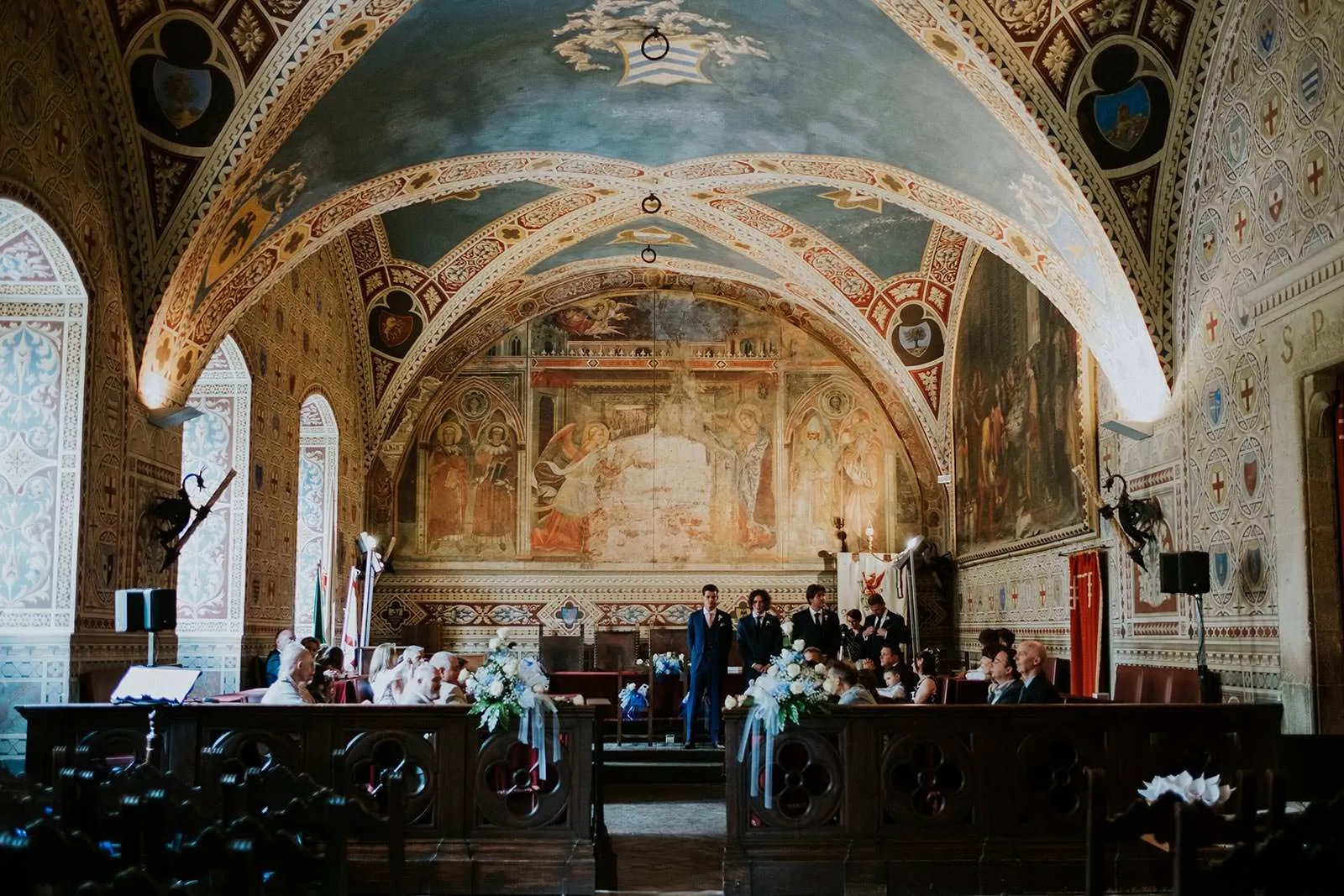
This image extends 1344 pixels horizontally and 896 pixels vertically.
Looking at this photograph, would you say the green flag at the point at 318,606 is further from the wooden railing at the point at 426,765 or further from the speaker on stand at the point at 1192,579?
the speaker on stand at the point at 1192,579

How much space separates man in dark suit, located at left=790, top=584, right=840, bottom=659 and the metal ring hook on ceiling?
17.5ft

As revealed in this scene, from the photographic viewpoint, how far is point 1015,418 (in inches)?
621

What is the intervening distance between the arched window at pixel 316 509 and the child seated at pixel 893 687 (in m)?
8.13

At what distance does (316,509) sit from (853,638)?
7589 millimetres

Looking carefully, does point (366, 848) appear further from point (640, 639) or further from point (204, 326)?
point (640, 639)

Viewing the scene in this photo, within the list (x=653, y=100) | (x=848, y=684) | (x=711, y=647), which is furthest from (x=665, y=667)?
(x=848, y=684)

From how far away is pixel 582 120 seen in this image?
14.3 meters

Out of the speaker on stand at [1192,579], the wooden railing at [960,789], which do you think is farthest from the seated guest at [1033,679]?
the speaker on stand at [1192,579]

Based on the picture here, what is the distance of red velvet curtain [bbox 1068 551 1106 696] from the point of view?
13062 mm

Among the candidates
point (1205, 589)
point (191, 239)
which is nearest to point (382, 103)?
point (191, 239)

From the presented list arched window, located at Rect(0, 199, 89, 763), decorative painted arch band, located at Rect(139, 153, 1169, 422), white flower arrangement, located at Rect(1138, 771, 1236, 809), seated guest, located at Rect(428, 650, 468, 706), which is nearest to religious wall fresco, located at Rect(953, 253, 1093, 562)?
decorative painted arch band, located at Rect(139, 153, 1169, 422)

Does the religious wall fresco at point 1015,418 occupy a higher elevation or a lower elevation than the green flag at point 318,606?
higher

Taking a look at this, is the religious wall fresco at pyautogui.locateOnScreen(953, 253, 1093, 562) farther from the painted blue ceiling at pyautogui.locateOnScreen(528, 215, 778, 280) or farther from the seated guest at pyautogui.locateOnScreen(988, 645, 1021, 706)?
the seated guest at pyautogui.locateOnScreen(988, 645, 1021, 706)

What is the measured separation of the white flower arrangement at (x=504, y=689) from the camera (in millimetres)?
7711
